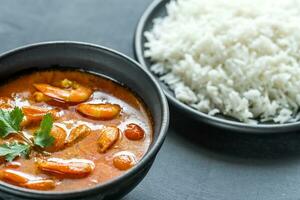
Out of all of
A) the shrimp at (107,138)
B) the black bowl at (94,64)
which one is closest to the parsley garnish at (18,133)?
the shrimp at (107,138)

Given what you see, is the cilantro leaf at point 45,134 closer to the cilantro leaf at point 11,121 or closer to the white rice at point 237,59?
the cilantro leaf at point 11,121

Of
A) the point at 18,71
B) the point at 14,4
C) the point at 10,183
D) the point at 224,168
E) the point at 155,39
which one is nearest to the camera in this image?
the point at 10,183

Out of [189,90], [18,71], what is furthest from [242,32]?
[18,71]

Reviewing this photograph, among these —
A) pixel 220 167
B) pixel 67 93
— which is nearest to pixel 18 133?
pixel 67 93

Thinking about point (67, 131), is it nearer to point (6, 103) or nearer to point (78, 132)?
point (78, 132)

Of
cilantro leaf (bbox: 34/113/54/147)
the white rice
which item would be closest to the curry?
cilantro leaf (bbox: 34/113/54/147)

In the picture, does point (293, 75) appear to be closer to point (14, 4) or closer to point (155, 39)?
point (155, 39)
